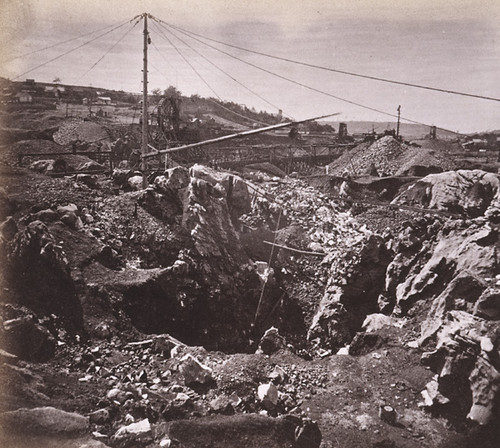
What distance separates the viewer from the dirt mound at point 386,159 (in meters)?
22.5

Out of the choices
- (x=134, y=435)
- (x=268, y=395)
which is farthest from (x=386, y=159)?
(x=134, y=435)

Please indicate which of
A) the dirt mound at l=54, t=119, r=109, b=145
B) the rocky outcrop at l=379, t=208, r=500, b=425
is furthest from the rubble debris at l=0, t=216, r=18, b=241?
the dirt mound at l=54, t=119, r=109, b=145

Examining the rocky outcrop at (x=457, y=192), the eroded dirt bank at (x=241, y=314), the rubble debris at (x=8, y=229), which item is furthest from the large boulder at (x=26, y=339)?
the rocky outcrop at (x=457, y=192)

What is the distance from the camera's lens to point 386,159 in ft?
82.0

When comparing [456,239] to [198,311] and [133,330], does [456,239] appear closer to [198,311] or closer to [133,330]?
[198,311]

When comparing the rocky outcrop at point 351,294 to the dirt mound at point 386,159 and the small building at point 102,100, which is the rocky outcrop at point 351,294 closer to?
the dirt mound at point 386,159

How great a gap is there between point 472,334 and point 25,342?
7.29 meters

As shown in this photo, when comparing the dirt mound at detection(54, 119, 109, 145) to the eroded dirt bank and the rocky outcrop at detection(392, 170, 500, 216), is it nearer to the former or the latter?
the eroded dirt bank

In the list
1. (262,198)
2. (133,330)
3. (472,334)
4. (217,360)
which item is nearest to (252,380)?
(217,360)

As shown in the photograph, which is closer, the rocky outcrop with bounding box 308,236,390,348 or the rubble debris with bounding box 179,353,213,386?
the rubble debris with bounding box 179,353,213,386

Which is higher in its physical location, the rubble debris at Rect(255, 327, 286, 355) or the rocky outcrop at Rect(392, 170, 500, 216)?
the rocky outcrop at Rect(392, 170, 500, 216)

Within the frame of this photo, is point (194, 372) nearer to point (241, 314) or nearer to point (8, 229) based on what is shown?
point (241, 314)

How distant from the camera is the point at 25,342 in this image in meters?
6.33

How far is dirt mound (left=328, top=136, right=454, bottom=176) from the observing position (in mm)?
22484
